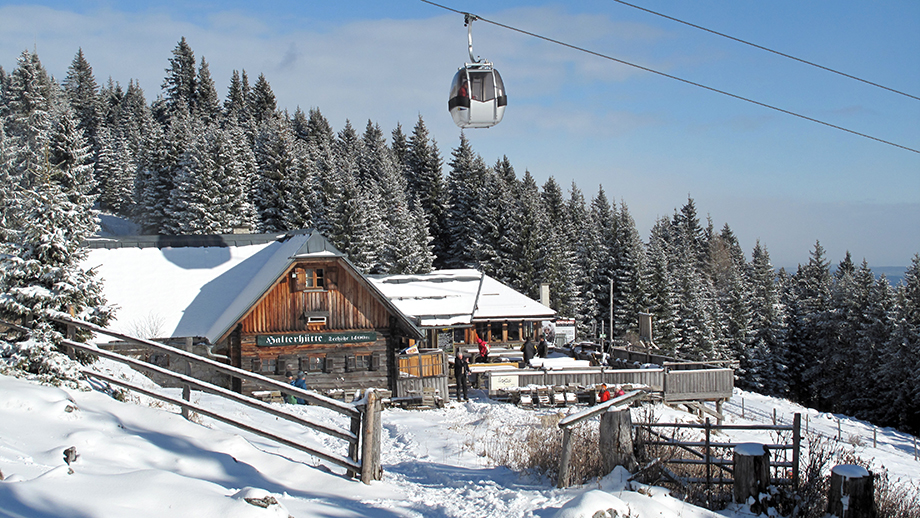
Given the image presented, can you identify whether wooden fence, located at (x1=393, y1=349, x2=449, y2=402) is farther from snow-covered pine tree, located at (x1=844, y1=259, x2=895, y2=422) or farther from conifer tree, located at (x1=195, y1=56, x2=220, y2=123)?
conifer tree, located at (x1=195, y1=56, x2=220, y2=123)

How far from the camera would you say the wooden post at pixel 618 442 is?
27.4 feet

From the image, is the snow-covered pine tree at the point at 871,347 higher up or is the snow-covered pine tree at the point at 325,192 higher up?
the snow-covered pine tree at the point at 325,192

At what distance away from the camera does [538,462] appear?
9375mm

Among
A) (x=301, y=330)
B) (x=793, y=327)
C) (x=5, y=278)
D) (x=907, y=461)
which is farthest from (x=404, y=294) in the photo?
(x=793, y=327)

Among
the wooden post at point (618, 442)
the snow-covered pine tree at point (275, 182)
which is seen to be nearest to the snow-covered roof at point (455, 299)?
the snow-covered pine tree at point (275, 182)

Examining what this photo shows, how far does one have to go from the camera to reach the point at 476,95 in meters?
13.3

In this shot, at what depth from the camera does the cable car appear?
13289 millimetres

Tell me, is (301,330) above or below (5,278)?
below

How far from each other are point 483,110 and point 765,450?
8.25m

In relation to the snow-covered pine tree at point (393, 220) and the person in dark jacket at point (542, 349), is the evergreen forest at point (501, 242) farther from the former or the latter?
the person in dark jacket at point (542, 349)

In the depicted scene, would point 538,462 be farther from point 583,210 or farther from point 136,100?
point 136,100

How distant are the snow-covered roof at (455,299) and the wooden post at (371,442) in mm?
28282

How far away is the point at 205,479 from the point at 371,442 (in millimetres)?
1853

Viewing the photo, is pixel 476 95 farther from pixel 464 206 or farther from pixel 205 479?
pixel 464 206
